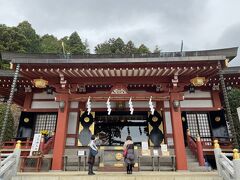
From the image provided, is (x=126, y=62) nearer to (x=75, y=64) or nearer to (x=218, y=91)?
(x=75, y=64)

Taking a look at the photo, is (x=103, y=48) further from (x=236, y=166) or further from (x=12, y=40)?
(x=236, y=166)

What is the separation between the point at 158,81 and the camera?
12.2 m

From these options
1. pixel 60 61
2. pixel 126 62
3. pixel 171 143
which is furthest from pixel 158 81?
pixel 60 61

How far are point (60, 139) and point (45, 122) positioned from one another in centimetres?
347

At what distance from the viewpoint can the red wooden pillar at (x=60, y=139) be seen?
36.7 feet

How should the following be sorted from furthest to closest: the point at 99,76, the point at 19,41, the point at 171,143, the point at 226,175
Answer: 1. the point at 19,41
2. the point at 171,143
3. the point at 99,76
4. the point at 226,175

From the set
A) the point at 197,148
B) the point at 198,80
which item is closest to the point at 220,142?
the point at 197,148

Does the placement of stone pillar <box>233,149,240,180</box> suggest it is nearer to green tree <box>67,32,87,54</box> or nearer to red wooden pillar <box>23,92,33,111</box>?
red wooden pillar <box>23,92,33,111</box>

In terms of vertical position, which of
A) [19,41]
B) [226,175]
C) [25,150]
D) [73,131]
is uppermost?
[19,41]

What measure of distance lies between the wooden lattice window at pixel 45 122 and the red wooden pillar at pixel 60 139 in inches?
114

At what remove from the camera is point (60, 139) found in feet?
37.8

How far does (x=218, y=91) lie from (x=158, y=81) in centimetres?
453

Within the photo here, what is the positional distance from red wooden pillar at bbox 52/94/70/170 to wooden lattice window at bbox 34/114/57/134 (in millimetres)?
2905

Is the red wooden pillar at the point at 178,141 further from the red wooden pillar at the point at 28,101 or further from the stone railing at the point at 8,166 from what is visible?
the red wooden pillar at the point at 28,101
